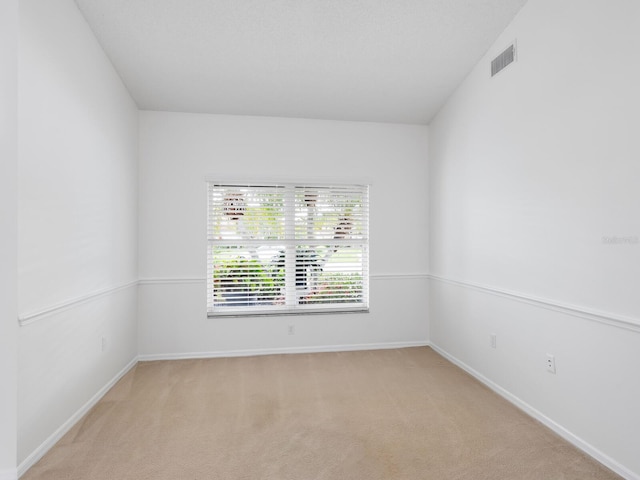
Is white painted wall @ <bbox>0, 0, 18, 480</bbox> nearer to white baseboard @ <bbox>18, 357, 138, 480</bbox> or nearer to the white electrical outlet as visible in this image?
white baseboard @ <bbox>18, 357, 138, 480</bbox>

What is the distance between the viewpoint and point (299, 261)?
422 cm

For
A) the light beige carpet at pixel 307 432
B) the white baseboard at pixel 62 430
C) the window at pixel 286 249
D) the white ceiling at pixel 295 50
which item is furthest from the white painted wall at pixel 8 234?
the window at pixel 286 249

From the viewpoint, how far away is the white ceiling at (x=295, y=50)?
9.22 ft

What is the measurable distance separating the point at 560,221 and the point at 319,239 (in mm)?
2409

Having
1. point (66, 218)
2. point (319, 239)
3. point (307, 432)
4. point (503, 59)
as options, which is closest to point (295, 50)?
point (503, 59)

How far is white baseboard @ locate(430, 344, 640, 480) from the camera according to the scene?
6.62ft

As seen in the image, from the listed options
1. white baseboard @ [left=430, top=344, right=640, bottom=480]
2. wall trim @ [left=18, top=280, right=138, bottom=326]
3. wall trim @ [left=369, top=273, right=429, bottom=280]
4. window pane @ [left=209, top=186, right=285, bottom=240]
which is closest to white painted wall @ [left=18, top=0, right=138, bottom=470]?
wall trim @ [left=18, top=280, right=138, bottom=326]

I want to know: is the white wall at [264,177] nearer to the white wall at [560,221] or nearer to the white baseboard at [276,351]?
→ the white baseboard at [276,351]

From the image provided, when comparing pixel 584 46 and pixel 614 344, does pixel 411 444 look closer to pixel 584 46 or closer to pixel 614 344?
pixel 614 344

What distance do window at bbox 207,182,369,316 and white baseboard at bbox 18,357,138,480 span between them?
1219 millimetres

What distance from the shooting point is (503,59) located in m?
3.03

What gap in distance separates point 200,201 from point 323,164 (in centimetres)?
143

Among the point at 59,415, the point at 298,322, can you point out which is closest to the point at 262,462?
the point at 59,415

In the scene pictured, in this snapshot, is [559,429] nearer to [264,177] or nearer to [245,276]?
[245,276]
